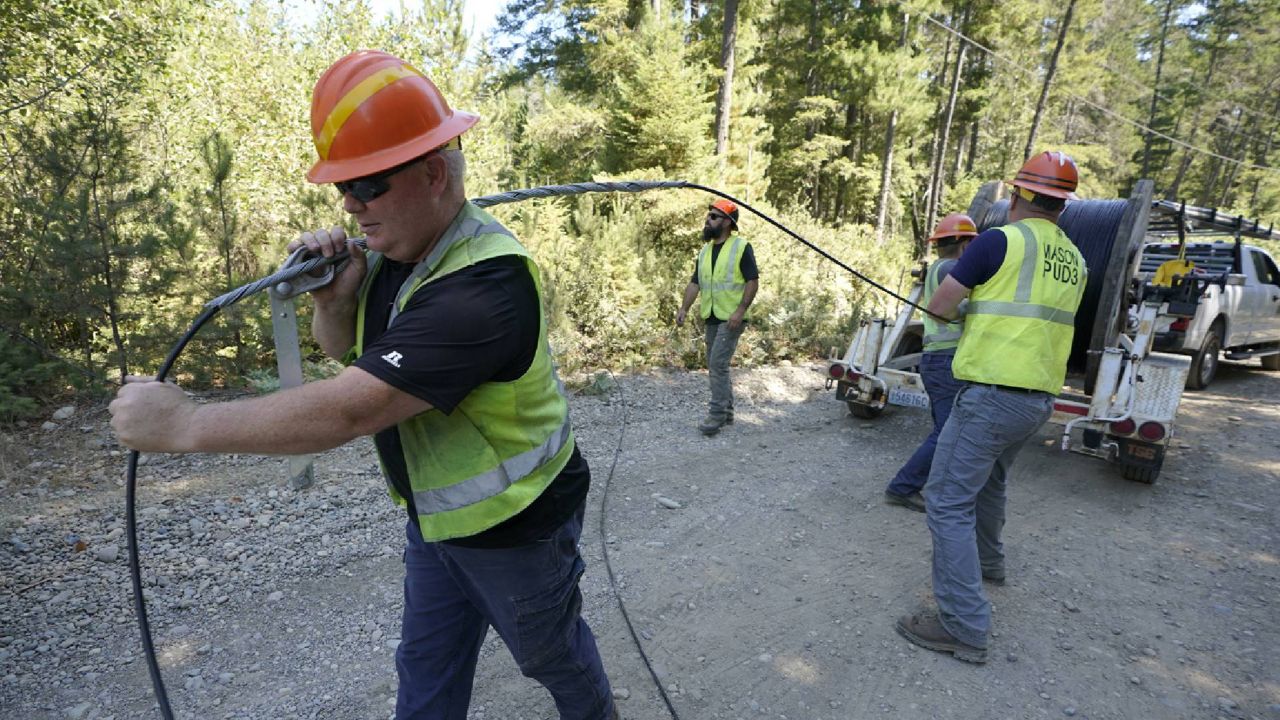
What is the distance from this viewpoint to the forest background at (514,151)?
221 inches

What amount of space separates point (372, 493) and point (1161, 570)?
533 centimetres

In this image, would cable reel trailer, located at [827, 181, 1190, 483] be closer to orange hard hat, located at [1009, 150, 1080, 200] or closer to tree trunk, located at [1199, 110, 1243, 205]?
orange hard hat, located at [1009, 150, 1080, 200]

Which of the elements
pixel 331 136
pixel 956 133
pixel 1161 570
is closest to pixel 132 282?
pixel 331 136

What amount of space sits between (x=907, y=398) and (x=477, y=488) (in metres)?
5.25

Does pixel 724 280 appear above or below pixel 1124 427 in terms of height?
above

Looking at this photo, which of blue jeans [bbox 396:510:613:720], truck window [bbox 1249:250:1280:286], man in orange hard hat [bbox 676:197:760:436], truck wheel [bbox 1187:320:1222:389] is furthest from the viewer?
truck window [bbox 1249:250:1280:286]

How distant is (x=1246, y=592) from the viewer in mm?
3977

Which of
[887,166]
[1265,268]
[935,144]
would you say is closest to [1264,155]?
[935,144]

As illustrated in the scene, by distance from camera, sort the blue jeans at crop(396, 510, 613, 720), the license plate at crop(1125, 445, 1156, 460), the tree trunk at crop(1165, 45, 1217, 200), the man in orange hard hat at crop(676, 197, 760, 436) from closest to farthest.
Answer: the blue jeans at crop(396, 510, 613, 720) < the license plate at crop(1125, 445, 1156, 460) < the man in orange hard hat at crop(676, 197, 760, 436) < the tree trunk at crop(1165, 45, 1217, 200)

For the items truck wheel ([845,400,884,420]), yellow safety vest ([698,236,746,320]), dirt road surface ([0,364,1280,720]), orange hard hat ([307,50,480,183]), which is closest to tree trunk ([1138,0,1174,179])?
truck wheel ([845,400,884,420])

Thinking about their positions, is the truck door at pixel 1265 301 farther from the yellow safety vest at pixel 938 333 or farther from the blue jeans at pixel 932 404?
the blue jeans at pixel 932 404

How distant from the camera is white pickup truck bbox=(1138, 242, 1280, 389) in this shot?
8.34 metres

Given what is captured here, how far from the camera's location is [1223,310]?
867 cm

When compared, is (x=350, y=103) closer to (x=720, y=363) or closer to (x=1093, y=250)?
(x=720, y=363)
